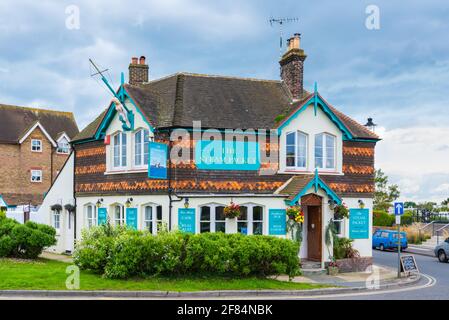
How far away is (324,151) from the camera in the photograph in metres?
21.5

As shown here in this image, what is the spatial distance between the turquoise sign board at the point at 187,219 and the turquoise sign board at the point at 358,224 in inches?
281

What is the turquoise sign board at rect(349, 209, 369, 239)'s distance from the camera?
21672 millimetres

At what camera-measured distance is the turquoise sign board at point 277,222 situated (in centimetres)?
2000

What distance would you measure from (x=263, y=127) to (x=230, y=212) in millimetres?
3984

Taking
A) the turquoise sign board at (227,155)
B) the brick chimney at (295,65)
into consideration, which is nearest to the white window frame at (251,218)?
the turquoise sign board at (227,155)

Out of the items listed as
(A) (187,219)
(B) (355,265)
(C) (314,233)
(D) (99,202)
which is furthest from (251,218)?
(D) (99,202)

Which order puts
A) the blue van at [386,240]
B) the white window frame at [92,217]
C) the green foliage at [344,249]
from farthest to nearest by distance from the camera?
the blue van at [386,240]
the white window frame at [92,217]
the green foliage at [344,249]

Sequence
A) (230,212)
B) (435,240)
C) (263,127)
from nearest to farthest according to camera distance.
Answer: (230,212) < (263,127) < (435,240)

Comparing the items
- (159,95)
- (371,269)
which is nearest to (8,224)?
(159,95)

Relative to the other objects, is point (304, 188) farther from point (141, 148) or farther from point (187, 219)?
point (141, 148)

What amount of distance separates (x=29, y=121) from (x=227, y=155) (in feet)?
106

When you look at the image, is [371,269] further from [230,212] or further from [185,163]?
[185,163]

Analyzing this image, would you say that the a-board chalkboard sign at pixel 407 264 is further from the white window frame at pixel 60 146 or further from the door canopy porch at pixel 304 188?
the white window frame at pixel 60 146

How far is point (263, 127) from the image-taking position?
20.8 metres
